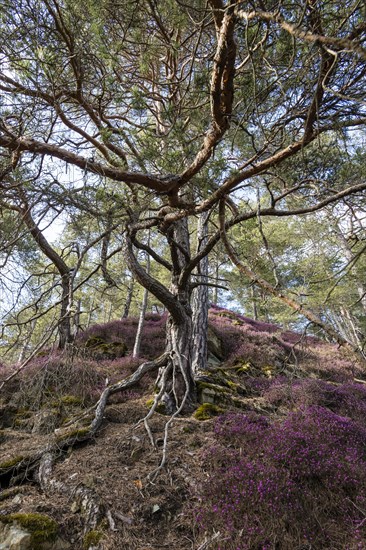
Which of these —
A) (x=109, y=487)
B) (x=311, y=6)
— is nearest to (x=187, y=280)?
(x=109, y=487)

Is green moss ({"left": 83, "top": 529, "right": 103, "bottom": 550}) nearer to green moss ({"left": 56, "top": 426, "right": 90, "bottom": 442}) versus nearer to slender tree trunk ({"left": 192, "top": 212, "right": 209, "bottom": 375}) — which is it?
green moss ({"left": 56, "top": 426, "right": 90, "bottom": 442})

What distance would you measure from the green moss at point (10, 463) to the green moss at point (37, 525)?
3.82 ft

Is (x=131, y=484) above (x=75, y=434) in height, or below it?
below

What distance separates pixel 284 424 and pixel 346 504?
1385mm

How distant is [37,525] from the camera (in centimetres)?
255

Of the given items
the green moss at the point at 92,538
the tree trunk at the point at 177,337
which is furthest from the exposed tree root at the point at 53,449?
the green moss at the point at 92,538

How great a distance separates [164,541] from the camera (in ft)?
8.66

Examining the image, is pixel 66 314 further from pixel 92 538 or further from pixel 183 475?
pixel 183 475

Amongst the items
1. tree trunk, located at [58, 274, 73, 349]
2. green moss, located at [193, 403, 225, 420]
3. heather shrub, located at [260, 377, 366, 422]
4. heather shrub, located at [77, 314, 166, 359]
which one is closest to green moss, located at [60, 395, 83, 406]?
green moss, located at [193, 403, 225, 420]

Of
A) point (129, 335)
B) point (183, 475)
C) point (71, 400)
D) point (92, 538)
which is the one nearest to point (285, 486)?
point (183, 475)

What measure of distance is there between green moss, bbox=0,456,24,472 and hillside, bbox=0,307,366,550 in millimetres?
14

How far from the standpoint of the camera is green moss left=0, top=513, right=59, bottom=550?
2465mm

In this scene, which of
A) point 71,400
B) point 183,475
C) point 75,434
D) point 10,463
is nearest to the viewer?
point 183,475

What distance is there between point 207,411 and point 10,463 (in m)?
2.75
